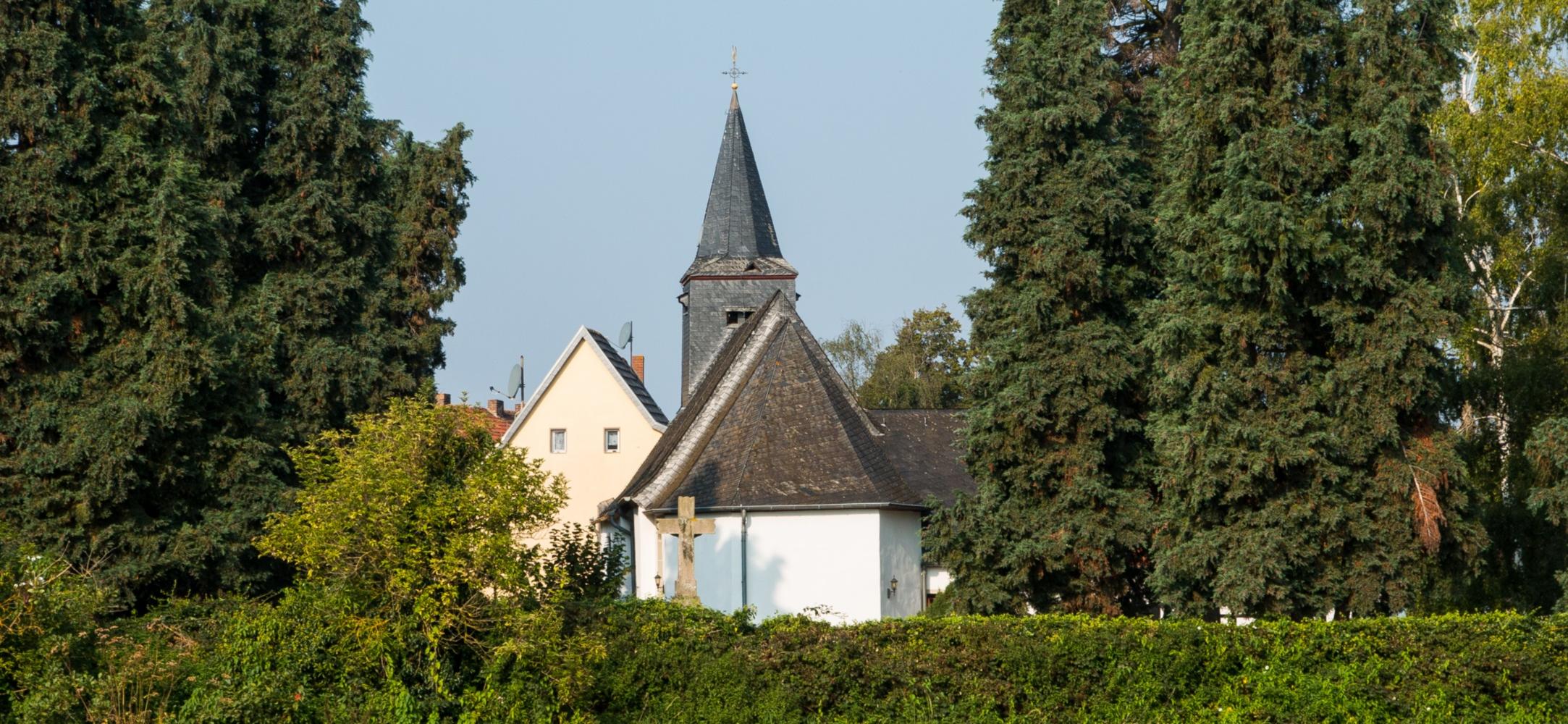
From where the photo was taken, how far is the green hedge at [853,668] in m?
13.9

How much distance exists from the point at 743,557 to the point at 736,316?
49.6 ft

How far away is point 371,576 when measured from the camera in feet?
45.3

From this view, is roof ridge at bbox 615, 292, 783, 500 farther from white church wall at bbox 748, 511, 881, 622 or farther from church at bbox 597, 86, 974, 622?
white church wall at bbox 748, 511, 881, 622

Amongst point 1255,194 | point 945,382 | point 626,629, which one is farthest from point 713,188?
point 626,629

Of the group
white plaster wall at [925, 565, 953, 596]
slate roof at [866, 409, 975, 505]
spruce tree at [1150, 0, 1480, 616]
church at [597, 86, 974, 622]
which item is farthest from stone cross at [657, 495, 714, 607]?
slate roof at [866, 409, 975, 505]

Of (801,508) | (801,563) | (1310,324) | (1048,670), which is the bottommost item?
(1048,670)

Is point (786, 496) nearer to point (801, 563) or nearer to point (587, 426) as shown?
point (801, 563)

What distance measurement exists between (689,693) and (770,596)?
42.3 feet

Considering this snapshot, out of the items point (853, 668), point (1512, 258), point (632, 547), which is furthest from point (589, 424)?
point (853, 668)

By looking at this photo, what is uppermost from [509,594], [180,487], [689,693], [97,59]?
[97,59]

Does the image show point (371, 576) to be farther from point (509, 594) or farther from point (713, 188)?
point (713, 188)

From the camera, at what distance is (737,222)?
1681 inches

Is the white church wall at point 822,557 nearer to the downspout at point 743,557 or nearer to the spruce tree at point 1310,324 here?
the downspout at point 743,557

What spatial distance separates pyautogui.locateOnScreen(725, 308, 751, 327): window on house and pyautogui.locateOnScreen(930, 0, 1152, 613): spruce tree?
768 inches
